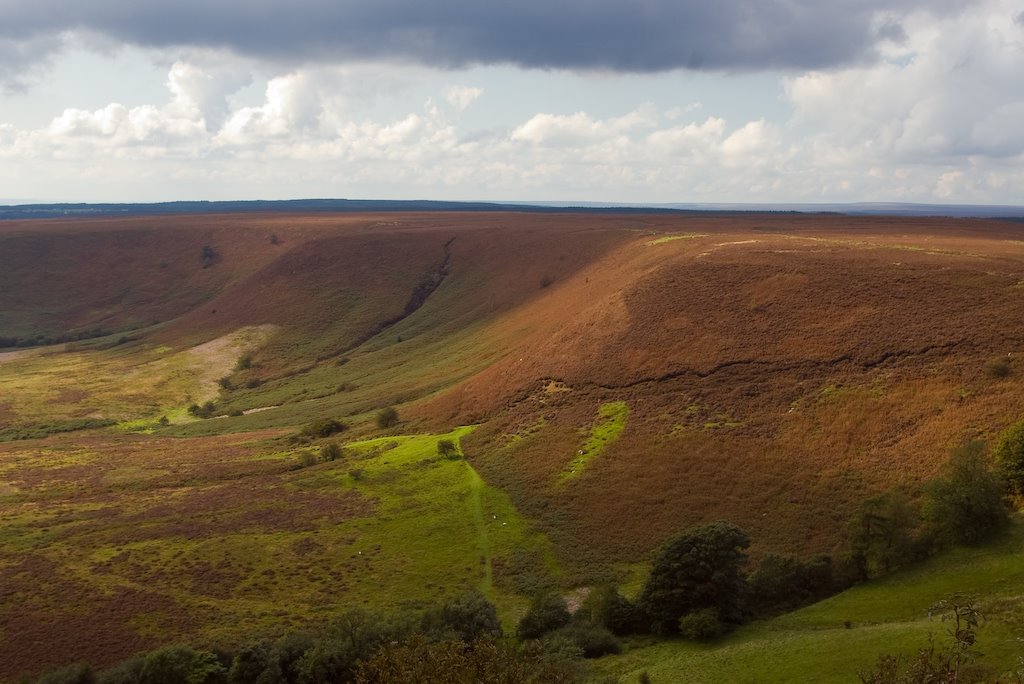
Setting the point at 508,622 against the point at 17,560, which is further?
the point at 17,560

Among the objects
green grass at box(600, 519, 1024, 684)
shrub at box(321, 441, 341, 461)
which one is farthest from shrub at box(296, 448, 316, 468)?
green grass at box(600, 519, 1024, 684)

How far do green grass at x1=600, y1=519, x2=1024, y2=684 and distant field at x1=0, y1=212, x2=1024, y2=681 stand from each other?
0.52 meters

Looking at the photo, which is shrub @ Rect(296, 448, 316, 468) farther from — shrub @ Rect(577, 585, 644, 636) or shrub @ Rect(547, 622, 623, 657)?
shrub @ Rect(547, 622, 623, 657)

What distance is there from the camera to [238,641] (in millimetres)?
43219

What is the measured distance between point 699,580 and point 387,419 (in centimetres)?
4330

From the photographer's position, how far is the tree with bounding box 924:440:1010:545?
4088 cm

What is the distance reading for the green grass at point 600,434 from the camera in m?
61.8

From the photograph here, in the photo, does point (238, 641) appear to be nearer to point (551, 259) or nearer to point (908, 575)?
point (908, 575)

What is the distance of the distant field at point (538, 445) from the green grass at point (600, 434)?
0.20m

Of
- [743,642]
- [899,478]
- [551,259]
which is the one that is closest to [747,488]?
[899,478]

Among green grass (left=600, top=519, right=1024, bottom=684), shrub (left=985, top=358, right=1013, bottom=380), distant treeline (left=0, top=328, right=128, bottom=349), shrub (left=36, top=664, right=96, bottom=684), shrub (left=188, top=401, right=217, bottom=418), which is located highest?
shrub (left=985, top=358, right=1013, bottom=380)

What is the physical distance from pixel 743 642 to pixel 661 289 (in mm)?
51271

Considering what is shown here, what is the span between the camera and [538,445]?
65.9m

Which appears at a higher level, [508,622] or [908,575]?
[908,575]
